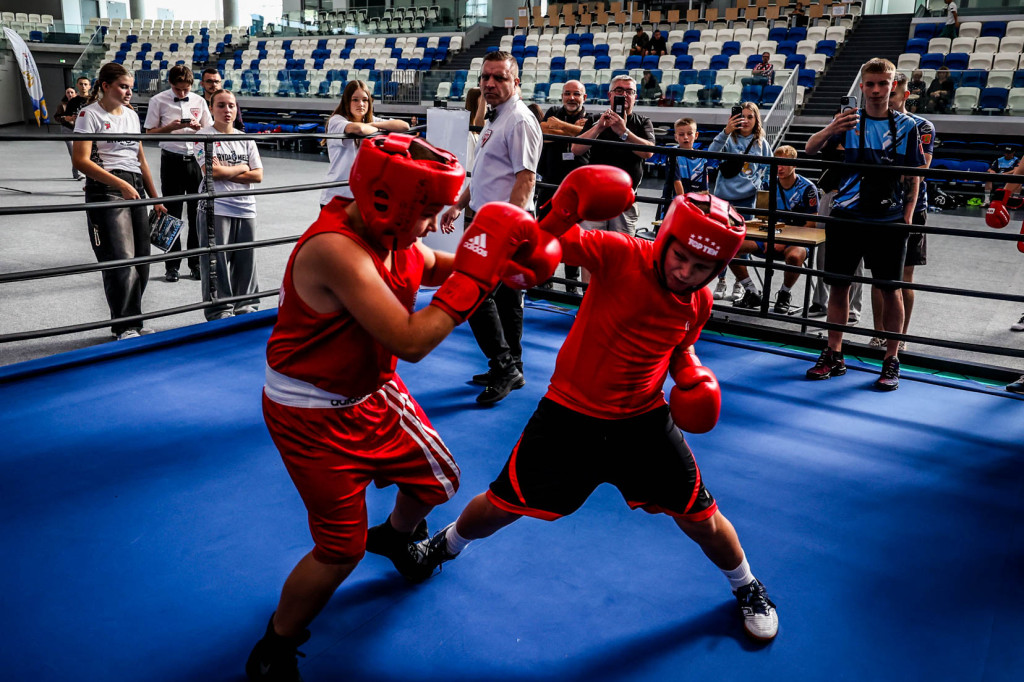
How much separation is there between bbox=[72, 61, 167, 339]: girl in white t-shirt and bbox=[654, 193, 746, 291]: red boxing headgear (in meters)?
3.29

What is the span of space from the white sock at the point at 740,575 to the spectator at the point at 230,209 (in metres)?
3.18

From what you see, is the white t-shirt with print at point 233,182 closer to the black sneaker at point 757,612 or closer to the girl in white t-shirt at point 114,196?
the girl in white t-shirt at point 114,196

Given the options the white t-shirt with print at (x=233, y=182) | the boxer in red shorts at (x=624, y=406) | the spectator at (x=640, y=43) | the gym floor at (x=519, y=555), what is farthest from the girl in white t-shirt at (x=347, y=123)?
the spectator at (x=640, y=43)

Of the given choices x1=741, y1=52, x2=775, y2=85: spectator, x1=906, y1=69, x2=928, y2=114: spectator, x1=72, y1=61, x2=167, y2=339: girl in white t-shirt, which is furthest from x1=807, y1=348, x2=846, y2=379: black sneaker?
x1=741, y1=52, x2=775, y2=85: spectator

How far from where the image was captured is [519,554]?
7.20 feet

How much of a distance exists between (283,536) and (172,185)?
3552mm

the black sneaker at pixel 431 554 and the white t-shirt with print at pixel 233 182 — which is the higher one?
the white t-shirt with print at pixel 233 182

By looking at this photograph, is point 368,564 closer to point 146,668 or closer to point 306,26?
point 146,668

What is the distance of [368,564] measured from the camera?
2.14m

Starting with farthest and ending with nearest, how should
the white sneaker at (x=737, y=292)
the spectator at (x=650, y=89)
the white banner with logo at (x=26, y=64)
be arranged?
the spectator at (x=650, y=89), the white banner with logo at (x=26, y=64), the white sneaker at (x=737, y=292)

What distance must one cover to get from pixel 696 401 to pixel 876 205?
97.2 inches

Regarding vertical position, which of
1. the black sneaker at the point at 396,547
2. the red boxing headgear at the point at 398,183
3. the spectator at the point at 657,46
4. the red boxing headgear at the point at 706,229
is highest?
the spectator at the point at 657,46

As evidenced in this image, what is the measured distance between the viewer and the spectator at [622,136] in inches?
177

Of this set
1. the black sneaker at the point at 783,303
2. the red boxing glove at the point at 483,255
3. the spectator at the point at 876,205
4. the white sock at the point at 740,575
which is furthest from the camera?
the black sneaker at the point at 783,303
